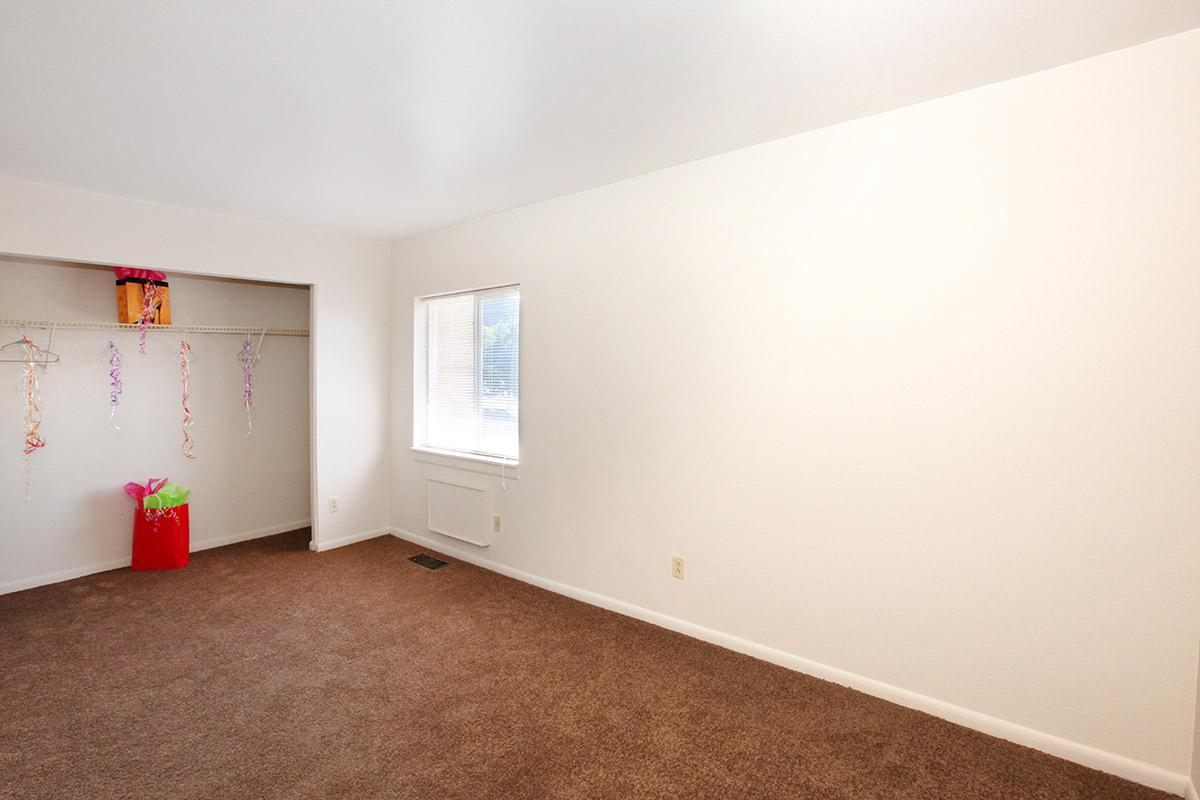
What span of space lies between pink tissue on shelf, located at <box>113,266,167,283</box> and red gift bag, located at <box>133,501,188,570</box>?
155cm

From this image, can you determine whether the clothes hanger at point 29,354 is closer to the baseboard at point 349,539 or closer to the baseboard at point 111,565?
the baseboard at point 111,565

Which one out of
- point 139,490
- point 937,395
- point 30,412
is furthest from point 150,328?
point 937,395

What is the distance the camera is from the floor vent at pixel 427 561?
397 cm

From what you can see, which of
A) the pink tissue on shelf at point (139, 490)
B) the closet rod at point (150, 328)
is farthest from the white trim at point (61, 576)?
the closet rod at point (150, 328)

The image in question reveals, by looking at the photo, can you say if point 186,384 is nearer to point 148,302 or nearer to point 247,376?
point 247,376

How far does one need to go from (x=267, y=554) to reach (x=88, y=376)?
1680mm

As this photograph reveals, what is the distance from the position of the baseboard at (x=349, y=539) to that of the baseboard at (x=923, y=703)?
183 cm

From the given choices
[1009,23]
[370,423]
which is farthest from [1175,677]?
[370,423]

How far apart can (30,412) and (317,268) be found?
6.38 ft

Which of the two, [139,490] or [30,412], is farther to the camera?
[139,490]

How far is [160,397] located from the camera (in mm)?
4094

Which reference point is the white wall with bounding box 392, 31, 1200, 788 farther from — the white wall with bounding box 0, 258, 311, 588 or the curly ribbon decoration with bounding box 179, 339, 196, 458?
the curly ribbon decoration with bounding box 179, 339, 196, 458

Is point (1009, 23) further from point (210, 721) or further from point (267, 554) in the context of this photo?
point (267, 554)

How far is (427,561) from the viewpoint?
4074 millimetres
